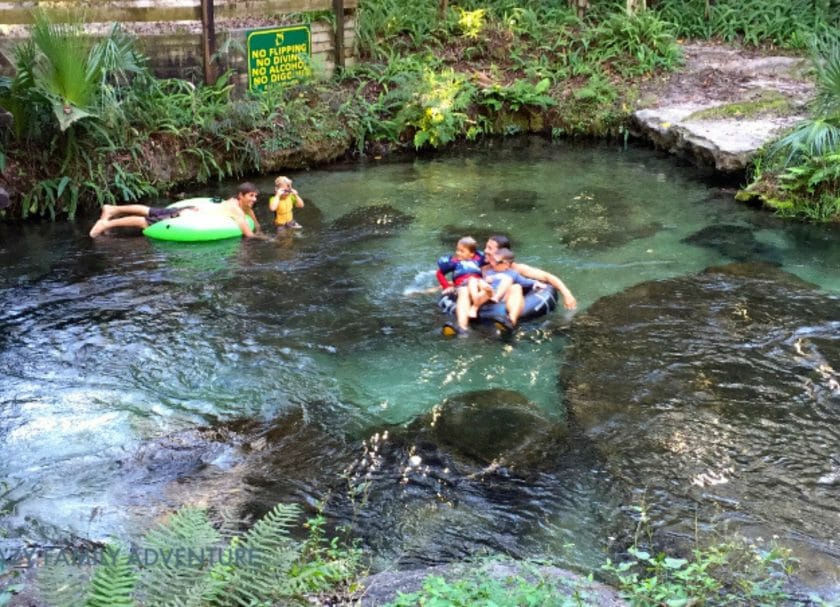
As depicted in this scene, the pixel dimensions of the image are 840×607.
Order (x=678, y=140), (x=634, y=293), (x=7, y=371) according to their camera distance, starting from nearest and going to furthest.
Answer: (x=7, y=371)
(x=634, y=293)
(x=678, y=140)

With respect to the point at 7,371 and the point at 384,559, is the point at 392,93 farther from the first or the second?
the point at 384,559

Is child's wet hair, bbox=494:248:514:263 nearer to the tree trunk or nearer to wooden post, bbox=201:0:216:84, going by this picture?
wooden post, bbox=201:0:216:84

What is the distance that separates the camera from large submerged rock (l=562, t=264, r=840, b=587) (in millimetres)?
5871

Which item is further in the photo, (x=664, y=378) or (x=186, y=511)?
(x=664, y=378)

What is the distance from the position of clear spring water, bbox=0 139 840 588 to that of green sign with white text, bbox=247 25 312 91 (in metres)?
1.85

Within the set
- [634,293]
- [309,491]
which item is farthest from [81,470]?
[634,293]

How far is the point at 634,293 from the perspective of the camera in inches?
373

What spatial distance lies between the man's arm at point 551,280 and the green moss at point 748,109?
22.5 feet

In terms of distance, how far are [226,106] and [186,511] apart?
981 centimetres

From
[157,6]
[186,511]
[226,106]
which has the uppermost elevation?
[157,6]

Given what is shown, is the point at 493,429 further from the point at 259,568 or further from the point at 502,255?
the point at 259,568

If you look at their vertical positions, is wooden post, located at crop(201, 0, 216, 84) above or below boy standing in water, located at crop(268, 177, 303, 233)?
above

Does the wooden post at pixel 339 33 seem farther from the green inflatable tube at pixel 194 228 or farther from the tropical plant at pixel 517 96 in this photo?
the green inflatable tube at pixel 194 228

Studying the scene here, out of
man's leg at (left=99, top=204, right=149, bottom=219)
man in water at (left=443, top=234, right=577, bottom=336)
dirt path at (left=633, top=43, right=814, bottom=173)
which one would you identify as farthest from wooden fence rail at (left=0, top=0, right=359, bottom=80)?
man in water at (left=443, top=234, right=577, bottom=336)
